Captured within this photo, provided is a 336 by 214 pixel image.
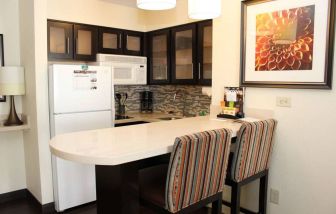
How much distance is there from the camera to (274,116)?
2.32 m

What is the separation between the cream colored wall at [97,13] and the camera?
3.29m

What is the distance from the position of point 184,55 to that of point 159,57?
494mm

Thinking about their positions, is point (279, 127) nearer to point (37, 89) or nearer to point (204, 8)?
point (204, 8)

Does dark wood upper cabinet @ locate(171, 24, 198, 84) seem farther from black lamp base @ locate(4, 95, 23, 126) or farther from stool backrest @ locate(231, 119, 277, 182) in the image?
black lamp base @ locate(4, 95, 23, 126)

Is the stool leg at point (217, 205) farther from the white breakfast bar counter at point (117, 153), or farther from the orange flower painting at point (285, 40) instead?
the orange flower painting at point (285, 40)

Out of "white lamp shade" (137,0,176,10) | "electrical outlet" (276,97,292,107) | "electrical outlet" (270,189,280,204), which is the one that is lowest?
"electrical outlet" (270,189,280,204)

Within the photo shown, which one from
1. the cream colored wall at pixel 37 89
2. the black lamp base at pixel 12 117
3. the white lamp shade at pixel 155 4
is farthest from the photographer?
the black lamp base at pixel 12 117

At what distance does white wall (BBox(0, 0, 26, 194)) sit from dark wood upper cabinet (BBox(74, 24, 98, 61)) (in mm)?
651

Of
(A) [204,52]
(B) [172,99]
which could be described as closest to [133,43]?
(B) [172,99]

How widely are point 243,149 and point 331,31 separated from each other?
41.1 inches

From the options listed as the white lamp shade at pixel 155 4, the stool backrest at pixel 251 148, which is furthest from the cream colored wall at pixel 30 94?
the stool backrest at pixel 251 148

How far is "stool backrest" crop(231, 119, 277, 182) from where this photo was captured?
6.07 ft

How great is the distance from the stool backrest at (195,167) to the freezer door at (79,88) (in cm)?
179

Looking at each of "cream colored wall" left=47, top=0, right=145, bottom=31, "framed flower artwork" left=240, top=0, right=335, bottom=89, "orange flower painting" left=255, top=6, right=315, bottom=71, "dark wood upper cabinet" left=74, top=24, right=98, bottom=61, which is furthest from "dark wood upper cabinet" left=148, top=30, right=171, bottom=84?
"orange flower painting" left=255, top=6, right=315, bottom=71
